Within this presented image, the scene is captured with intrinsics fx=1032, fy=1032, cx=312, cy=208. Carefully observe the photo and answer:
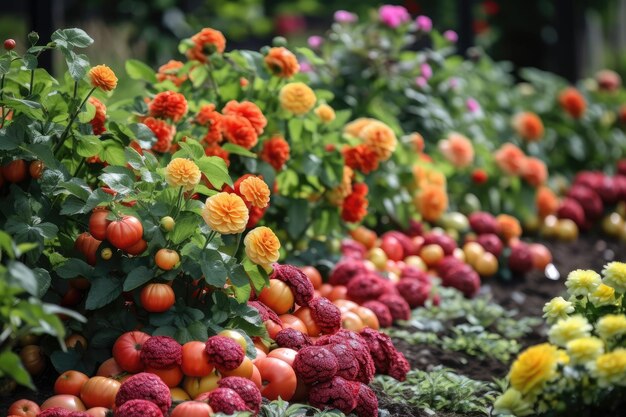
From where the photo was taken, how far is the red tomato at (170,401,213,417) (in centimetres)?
257

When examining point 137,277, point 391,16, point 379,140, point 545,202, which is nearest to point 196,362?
point 137,277

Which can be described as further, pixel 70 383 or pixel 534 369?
pixel 70 383

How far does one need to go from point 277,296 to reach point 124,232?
24.3 inches

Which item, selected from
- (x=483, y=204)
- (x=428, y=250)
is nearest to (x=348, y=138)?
(x=428, y=250)

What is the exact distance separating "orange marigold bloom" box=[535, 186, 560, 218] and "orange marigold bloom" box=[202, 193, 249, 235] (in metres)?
3.56

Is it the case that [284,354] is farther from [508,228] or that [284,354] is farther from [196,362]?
[508,228]

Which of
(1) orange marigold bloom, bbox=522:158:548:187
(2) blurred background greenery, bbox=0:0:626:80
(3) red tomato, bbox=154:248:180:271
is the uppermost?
(3) red tomato, bbox=154:248:180:271

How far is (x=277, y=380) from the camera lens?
2889 mm

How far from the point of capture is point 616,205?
655cm

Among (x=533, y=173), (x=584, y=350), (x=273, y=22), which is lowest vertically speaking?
(x=273, y=22)

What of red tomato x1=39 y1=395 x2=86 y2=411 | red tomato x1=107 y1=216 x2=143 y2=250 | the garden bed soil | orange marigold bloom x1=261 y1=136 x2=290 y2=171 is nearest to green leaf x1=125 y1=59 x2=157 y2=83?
orange marigold bloom x1=261 y1=136 x2=290 y2=171

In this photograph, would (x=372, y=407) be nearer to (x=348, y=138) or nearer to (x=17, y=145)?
(x=17, y=145)

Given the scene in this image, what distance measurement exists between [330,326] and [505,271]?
2.12 m

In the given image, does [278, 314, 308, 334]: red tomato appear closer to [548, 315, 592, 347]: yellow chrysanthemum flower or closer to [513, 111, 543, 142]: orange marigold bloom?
[548, 315, 592, 347]: yellow chrysanthemum flower
